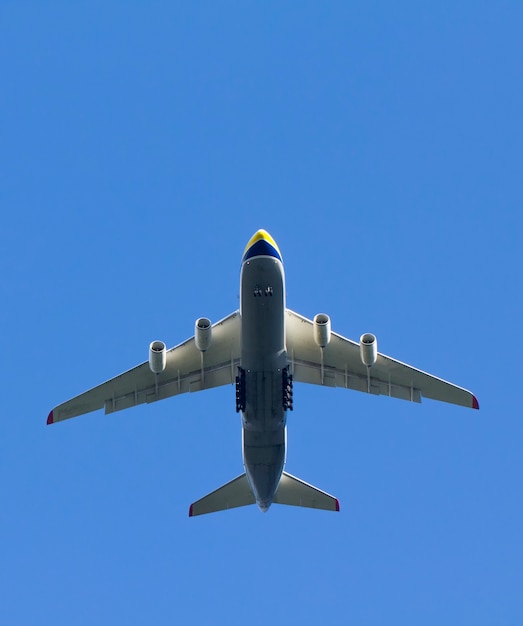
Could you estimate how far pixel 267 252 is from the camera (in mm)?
24766

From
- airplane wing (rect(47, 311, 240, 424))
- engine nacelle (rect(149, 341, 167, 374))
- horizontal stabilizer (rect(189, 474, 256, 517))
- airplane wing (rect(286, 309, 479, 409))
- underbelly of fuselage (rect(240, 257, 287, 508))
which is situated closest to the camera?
underbelly of fuselage (rect(240, 257, 287, 508))

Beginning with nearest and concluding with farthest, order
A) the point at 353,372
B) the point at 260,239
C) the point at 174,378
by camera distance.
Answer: the point at 260,239, the point at 353,372, the point at 174,378

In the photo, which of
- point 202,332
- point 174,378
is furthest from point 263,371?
point 174,378

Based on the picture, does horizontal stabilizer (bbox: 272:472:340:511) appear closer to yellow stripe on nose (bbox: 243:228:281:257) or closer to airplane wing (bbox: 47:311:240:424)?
airplane wing (bbox: 47:311:240:424)

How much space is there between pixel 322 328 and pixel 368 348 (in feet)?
4.52

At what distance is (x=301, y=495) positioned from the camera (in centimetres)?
3100

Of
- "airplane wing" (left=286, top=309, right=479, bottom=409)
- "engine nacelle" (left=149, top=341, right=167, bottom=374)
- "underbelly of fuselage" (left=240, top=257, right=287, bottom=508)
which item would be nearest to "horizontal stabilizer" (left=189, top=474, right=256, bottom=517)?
"underbelly of fuselage" (left=240, top=257, right=287, bottom=508)

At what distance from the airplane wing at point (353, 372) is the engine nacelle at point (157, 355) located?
3.80 m

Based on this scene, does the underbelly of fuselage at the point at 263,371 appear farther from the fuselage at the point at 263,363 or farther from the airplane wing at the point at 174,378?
the airplane wing at the point at 174,378

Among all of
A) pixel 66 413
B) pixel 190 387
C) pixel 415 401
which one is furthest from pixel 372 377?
pixel 66 413

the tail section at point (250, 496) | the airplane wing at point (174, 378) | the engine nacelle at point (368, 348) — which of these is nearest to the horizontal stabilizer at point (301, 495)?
the tail section at point (250, 496)

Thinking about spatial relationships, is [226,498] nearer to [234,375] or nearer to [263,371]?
[234,375]

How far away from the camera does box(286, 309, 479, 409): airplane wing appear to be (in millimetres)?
28797

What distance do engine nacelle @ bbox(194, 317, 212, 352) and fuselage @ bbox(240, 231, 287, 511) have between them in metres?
1.32
